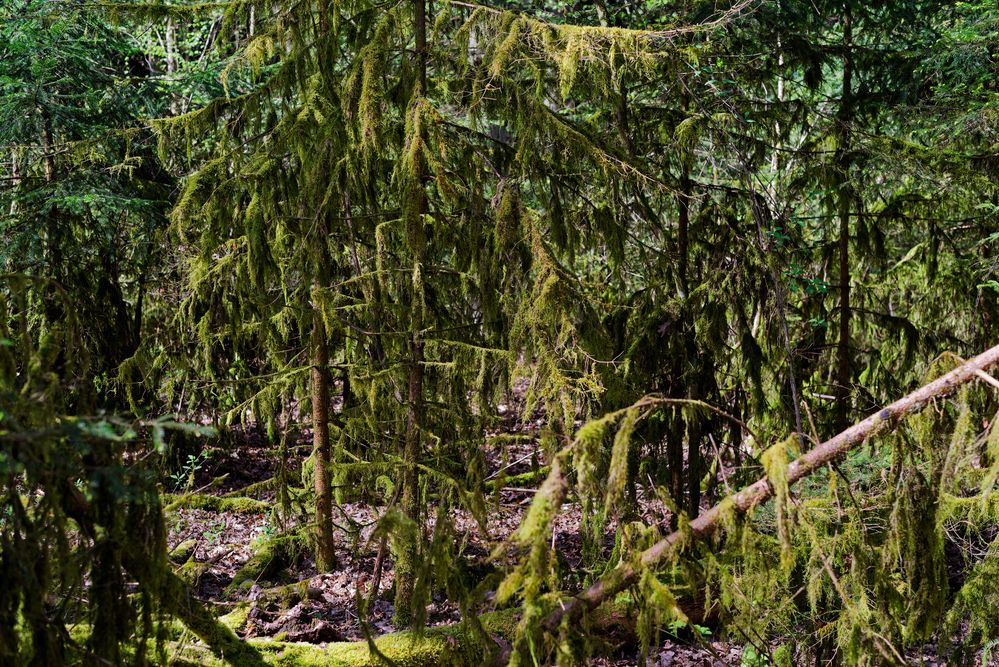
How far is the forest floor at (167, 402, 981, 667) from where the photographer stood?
19.6 feet

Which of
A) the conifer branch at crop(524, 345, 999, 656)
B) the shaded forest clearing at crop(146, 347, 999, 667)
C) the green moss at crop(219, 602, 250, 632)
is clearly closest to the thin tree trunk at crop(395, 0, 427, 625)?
the shaded forest clearing at crop(146, 347, 999, 667)

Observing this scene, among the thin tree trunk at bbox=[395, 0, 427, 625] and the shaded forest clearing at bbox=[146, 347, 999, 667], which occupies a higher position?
the thin tree trunk at bbox=[395, 0, 427, 625]

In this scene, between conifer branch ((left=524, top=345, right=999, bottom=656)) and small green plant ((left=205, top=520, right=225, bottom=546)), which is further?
small green plant ((left=205, top=520, right=225, bottom=546))

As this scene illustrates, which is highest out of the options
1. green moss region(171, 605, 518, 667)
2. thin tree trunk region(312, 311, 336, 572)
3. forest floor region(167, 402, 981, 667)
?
thin tree trunk region(312, 311, 336, 572)

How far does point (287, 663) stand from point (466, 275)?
9.58 ft

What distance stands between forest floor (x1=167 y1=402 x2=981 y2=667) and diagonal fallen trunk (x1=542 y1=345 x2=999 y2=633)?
2.32 feet

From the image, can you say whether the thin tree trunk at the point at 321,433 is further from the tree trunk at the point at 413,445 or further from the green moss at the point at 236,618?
the tree trunk at the point at 413,445

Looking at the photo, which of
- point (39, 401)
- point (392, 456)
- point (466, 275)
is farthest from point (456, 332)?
point (39, 401)

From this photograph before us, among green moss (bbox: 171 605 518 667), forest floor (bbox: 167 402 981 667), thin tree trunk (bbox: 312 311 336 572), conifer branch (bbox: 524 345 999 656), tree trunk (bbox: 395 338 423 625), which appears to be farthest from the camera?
thin tree trunk (bbox: 312 311 336 572)

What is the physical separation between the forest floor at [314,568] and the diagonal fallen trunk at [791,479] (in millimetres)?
708

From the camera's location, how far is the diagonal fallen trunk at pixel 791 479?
399 centimetres

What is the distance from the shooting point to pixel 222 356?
29.9 feet

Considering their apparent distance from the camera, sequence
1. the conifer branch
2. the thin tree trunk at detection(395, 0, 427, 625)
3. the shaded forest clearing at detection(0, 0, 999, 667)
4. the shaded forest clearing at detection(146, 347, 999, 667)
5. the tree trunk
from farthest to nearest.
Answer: the tree trunk → the thin tree trunk at detection(395, 0, 427, 625) → the shaded forest clearing at detection(146, 347, 999, 667) → the conifer branch → the shaded forest clearing at detection(0, 0, 999, 667)

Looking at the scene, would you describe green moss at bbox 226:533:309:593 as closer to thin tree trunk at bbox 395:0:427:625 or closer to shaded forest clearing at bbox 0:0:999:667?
shaded forest clearing at bbox 0:0:999:667
